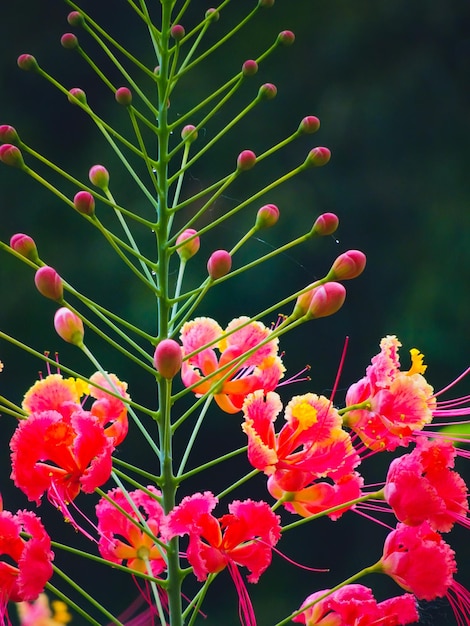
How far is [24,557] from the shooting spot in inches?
19.0

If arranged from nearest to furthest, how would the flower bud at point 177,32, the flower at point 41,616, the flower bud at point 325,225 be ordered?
the flower at point 41,616 → the flower bud at point 325,225 → the flower bud at point 177,32

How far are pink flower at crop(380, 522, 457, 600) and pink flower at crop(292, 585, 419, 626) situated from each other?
0.02 m

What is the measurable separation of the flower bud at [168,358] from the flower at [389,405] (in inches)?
5.0

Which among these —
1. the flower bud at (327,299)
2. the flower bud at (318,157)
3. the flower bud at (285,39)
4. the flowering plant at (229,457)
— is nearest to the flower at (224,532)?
the flowering plant at (229,457)

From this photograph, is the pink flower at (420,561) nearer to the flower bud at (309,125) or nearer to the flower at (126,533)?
the flower at (126,533)

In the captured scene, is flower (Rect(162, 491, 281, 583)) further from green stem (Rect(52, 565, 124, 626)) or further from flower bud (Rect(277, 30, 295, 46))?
flower bud (Rect(277, 30, 295, 46))

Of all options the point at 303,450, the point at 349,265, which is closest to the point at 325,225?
the point at 349,265

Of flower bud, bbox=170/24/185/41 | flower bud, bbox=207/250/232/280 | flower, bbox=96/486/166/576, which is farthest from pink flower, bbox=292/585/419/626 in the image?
flower bud, bbox=170/24/185/41

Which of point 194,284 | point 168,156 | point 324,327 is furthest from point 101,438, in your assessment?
point 324,327

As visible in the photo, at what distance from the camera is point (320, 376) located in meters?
1.92

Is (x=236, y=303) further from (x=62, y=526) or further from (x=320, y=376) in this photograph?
(x=62, y=526)

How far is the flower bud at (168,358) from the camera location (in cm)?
49

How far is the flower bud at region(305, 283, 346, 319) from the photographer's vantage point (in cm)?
54

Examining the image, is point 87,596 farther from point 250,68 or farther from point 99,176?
point 250,68
